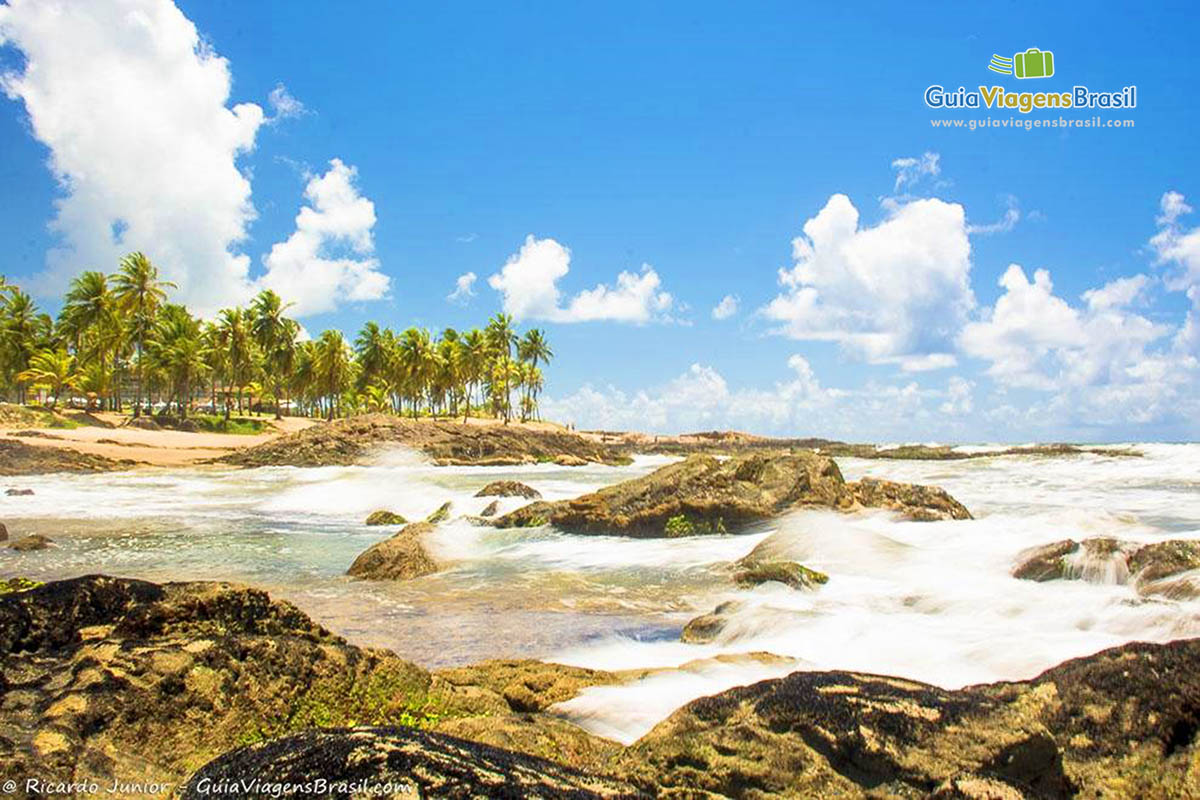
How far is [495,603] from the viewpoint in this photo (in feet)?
30.2

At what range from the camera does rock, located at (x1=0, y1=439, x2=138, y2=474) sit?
3281cm

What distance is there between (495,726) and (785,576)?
623cm

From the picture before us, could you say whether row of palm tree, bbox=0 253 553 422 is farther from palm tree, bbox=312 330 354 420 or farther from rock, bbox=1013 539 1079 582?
rock, bbox=1013 539 1079 582

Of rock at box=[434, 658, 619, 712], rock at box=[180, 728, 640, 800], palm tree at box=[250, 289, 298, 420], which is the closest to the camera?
rock at box=[180, 728, 640, 800]

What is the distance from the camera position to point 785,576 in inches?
364

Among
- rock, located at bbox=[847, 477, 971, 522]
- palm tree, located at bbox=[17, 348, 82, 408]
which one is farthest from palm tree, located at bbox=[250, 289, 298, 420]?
rock, located at bbox=[847, 477, 971, 522]

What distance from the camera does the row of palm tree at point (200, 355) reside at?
66.1 metres

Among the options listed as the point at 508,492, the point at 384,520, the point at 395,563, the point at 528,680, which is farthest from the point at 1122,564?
the point at 508,492

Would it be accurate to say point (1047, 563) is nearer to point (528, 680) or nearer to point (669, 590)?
point (669, 590)

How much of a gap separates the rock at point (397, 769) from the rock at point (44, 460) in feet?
129

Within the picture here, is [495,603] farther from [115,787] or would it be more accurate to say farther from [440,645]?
[115,787]

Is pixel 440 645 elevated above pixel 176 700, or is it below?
below

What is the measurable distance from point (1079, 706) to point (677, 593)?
6931mm

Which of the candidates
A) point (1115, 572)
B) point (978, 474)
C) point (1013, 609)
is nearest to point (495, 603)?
point (1013, 609)
